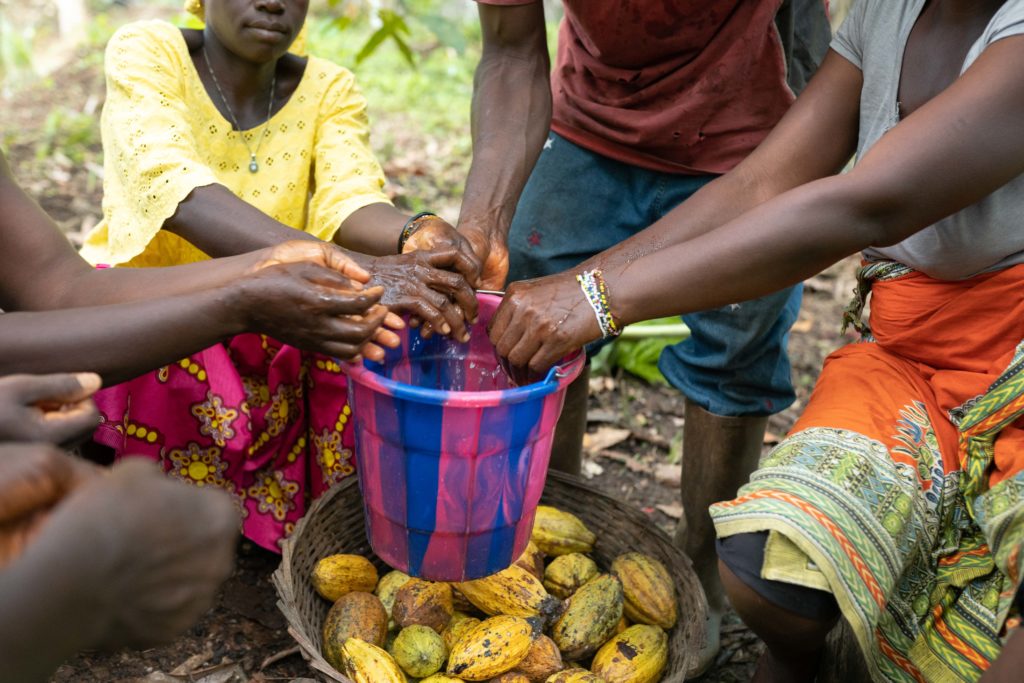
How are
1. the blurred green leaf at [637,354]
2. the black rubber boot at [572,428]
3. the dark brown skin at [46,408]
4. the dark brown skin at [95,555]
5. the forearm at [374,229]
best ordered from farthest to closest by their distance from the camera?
the blurred green leaf at [637,354] < the black rubber boot at [572,428] < the forearm at [374,229] < the dark brown skin at [46,408] < the dark brown skin at [95,555]

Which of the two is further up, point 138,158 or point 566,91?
point 566,91

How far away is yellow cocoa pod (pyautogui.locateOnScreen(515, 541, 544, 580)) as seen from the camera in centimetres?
237

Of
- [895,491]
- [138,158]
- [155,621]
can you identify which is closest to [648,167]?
[895,491]

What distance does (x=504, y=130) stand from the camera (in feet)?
8.02

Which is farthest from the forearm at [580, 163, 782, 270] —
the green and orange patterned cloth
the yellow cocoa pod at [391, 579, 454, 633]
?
the yellow cocoa pod at [391, 579, 454, 633]

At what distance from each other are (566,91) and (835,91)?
2.41ft

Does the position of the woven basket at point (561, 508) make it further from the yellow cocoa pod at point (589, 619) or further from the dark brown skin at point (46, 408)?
the dark brown skin at point (46, 408)

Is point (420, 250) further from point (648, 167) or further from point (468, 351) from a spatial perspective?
point (648, 167)

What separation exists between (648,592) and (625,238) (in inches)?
36.1

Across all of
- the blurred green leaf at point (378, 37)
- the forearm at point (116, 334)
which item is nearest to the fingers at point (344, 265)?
the forearm at point (116, 334)

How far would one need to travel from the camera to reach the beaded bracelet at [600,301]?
198 cm

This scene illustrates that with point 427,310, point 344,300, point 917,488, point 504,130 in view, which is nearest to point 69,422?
point 344,300

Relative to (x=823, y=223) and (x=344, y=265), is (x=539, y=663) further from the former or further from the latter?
(x=823, y=223)

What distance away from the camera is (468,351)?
2.30m
